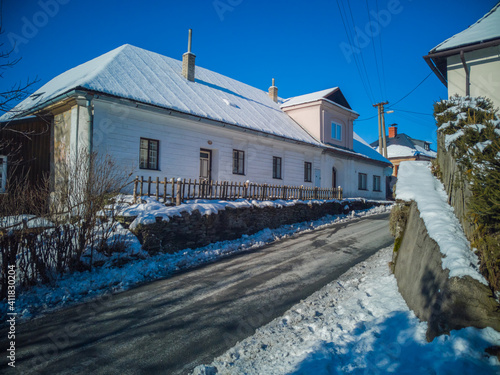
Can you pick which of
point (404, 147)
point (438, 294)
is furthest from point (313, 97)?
point (404, 147)

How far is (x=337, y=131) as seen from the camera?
23312 millimetres

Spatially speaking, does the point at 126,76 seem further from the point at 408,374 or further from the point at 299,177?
the point at 408,374

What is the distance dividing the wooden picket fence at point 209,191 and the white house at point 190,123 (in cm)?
115

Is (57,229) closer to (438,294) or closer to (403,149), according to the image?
(438,294)

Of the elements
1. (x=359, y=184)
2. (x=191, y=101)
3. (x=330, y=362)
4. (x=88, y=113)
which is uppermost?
(x=191, y=101)

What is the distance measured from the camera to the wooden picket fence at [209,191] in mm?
9453

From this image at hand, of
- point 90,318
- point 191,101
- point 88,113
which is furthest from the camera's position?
point 191,101

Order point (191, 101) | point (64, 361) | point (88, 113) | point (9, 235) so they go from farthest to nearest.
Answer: point (191, 101), point (88, 113), point (9, 235), point (64, 361)

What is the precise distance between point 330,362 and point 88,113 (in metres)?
11.1

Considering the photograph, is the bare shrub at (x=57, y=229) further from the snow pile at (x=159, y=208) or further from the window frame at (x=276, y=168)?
the window frame at (x=276, y=168)

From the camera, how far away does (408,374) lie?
275 cm

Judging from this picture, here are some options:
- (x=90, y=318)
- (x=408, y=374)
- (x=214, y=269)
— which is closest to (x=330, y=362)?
(x=408, y=374)

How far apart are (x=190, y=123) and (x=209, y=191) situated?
4.54 m

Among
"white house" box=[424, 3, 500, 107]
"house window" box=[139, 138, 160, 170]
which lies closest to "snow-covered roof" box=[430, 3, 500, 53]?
"white house" box=[424, 3, 500, 107]
